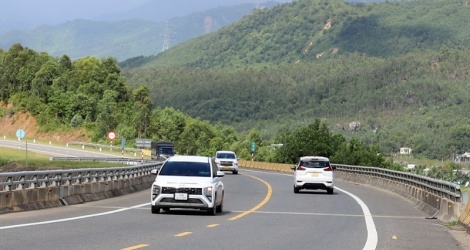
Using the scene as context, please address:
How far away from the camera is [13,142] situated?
132 meters

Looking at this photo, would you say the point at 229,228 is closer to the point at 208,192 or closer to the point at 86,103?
the point at 208,192

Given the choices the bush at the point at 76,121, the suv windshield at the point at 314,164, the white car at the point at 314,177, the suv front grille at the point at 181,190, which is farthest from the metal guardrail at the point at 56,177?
the bush at the point at 76,121

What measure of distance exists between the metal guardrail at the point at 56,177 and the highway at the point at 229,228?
971 millimetres

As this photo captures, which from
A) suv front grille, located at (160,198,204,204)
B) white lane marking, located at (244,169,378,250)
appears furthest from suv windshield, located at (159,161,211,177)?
white lane marking, located at (244,169,378,250)

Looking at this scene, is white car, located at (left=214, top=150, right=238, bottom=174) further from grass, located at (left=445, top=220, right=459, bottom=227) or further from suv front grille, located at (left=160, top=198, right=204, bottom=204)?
grass, located at (left=445, top=220, right=459, bottom=227)

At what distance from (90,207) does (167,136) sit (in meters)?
170

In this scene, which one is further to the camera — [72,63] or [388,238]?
[72,63]

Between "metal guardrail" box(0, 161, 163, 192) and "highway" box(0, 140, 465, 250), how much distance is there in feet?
3.19

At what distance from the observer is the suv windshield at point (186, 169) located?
1064 inches

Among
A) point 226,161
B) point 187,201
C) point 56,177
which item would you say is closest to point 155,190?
point 187,201

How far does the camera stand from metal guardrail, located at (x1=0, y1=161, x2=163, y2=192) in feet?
85.5

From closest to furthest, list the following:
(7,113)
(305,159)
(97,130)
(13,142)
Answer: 1. (305,159)
2. (13,142)
3. (97,130)
4. (7,113)

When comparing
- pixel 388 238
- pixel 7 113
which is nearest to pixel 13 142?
pixel 7 113

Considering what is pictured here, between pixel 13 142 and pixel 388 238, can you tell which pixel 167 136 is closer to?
pixel 13 142
